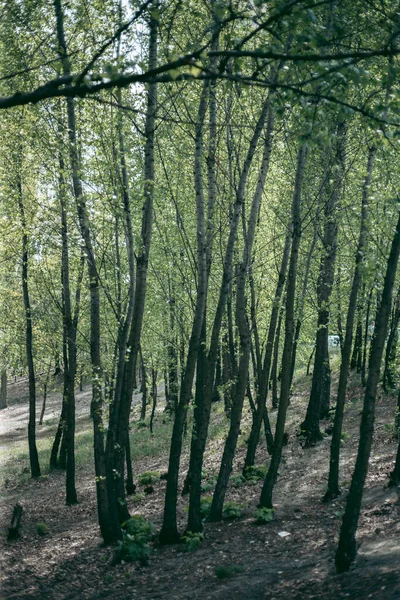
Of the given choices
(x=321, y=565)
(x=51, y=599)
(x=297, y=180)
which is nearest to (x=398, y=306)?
(x=297, y=180)

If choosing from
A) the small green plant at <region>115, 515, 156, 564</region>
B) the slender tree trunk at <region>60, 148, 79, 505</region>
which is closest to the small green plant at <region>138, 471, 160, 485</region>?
the slender tree trunk at <region>60, 148, 79, 505</region>

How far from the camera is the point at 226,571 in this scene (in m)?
9.89

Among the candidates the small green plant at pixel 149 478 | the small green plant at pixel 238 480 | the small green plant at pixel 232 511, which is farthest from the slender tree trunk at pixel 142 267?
the small green plant at pixel 149 478

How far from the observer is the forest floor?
8939 millimetres

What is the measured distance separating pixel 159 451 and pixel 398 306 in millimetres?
12435

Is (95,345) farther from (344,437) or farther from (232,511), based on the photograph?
(344,437)

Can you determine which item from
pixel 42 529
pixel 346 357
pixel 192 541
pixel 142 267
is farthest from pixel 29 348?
pixel 346 357

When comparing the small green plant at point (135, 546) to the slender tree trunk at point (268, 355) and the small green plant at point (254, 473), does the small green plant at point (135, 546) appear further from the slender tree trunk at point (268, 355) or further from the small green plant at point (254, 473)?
the small green plant at point (254, 473)

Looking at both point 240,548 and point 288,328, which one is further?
point 288,328

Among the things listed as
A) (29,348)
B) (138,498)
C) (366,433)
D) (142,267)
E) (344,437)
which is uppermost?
(142,267)

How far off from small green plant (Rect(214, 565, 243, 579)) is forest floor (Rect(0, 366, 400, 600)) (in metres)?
0.02

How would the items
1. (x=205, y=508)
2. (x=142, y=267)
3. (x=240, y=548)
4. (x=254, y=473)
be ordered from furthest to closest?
1. (x=254, y=473)
2. (x=205, y=508)
3. (x=142, y=267)
4. (x=240, y=548)

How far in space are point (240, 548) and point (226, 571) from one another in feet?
5.00

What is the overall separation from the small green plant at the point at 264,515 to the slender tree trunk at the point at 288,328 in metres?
0.44
